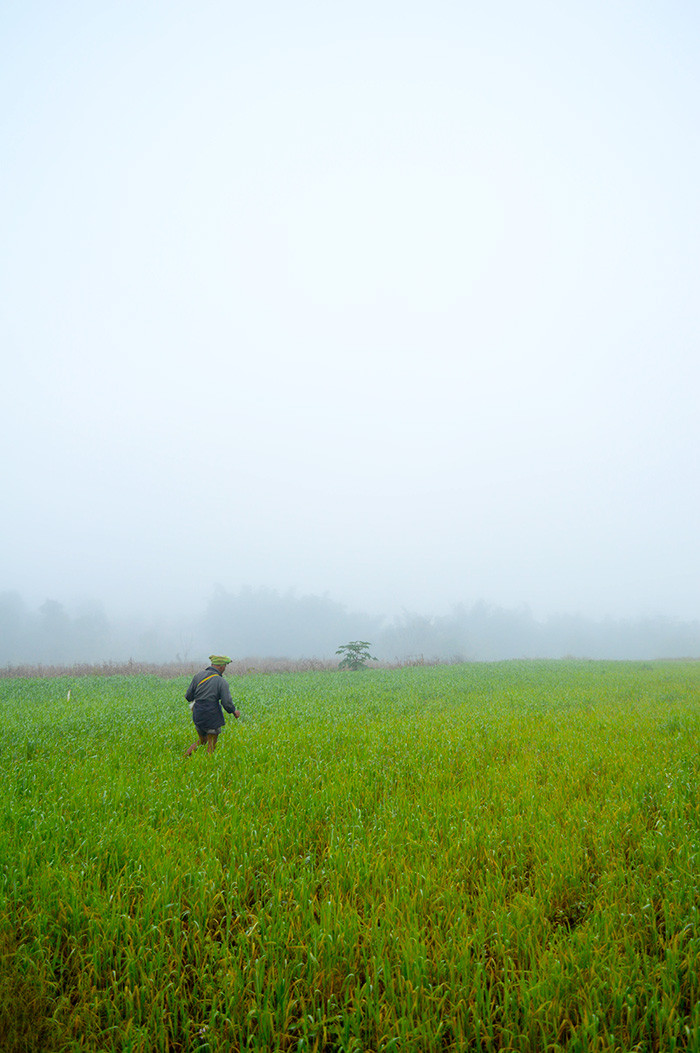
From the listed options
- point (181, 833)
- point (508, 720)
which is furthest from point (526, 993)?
point (508, 720)

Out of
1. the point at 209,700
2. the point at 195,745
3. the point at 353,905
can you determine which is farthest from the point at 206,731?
the point at 353,905

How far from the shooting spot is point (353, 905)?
3992 mm

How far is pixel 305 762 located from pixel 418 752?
201 centimetres

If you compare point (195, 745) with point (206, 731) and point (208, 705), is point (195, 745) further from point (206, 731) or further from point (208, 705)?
point (208, 705)

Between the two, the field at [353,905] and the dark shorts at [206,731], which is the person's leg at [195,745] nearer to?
the dark shorts at [206,731]

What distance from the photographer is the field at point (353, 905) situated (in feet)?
9.50

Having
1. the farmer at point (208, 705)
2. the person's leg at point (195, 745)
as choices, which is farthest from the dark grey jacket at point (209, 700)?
the person's leg at point (195, 745)

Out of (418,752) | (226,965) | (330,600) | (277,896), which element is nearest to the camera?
(226,965)

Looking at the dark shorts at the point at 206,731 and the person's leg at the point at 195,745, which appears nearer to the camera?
the person's leg at the point at 195,745

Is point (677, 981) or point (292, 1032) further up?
point (677, 981)

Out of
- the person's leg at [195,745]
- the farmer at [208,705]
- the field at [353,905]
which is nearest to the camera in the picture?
the field at [353,905]

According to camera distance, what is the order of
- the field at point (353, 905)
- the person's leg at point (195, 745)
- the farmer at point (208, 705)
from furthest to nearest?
the farmer at point (208, 705) → the person's leg at point (195, 745) → the field at point (353, 905)

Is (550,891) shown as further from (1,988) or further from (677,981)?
(1,988)

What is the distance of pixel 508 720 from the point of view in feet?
38.9
